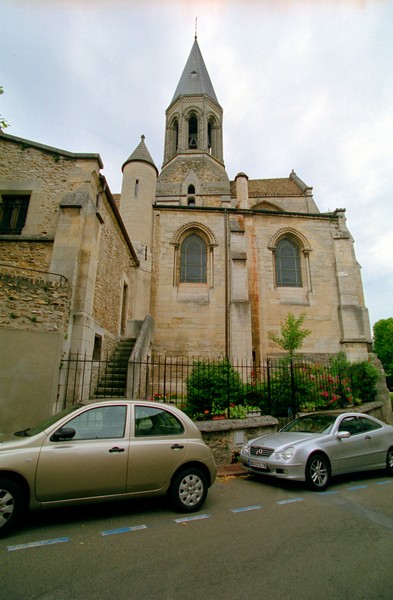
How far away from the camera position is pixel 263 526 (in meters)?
3.71

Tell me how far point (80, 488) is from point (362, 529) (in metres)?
3.35

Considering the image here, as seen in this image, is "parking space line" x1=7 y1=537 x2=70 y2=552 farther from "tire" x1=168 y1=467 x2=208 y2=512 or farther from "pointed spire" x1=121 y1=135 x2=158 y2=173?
"pointed spire" x1=121 y1=135 x2=158 y2=173

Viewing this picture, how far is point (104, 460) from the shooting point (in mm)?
3660

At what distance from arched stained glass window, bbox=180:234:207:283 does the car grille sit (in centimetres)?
1121

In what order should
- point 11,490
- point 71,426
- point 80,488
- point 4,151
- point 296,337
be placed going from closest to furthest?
point 11,490
point 80,488
point 71,426
point 4,151
point 296,337

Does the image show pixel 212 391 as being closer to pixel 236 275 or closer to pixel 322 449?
pixel 322 449

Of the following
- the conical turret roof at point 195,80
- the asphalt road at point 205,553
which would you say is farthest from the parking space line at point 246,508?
the conical turret roof at point 195,80

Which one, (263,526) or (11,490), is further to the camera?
(263,526)

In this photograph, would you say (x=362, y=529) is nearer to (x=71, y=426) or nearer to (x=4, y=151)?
(x=71, y=426)

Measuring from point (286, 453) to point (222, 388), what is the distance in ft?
11.0

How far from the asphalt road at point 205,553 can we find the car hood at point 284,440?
41.3 inches

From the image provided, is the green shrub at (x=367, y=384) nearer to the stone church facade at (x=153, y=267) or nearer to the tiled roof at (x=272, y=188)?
the stone church facade at (x=153, y=267)

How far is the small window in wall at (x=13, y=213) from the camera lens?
31.8 feet

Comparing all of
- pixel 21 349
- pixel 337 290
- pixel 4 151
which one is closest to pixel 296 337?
pixel 337 290
